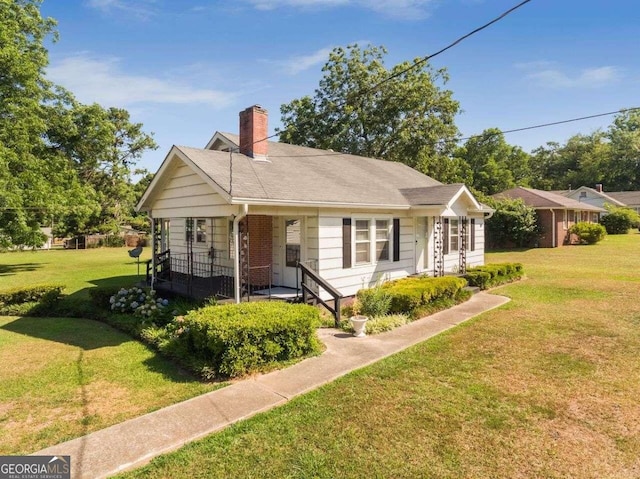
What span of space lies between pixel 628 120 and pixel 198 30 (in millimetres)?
89288

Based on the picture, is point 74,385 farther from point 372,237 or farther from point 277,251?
point 372,237

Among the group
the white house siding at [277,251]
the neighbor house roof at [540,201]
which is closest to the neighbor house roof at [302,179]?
the white house siding at [277,251]

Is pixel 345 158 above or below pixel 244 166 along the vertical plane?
above

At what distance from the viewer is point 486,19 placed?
655 cm

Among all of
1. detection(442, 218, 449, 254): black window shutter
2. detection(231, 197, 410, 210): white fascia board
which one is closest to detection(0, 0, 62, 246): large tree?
detection(231, 197, 410, 210): white fascia board

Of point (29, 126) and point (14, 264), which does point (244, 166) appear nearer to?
point (29, 126)

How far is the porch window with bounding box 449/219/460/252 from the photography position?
51.3ft

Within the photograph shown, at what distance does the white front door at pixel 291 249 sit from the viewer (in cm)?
1129

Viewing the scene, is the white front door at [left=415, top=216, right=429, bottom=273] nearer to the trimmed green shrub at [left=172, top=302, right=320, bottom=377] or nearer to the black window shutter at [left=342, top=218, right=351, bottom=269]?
the black window shutter at [left=342, top=218, right=351, bottom=269]

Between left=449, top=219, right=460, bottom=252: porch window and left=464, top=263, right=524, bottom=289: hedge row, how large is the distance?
129 cm

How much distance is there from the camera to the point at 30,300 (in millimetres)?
12516

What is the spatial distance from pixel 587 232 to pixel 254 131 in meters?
30.9

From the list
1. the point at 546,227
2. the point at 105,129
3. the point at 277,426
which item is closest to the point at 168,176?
the point at 277,426

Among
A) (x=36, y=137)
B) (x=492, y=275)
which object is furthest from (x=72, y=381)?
(x=36, y=137)
